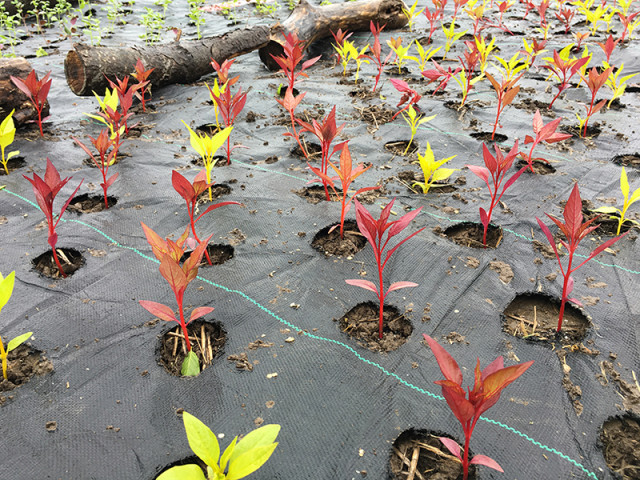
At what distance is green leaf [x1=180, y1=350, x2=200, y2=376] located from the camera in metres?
1.42

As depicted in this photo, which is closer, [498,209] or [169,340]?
[169,340]

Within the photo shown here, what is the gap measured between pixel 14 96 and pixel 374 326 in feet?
10.7

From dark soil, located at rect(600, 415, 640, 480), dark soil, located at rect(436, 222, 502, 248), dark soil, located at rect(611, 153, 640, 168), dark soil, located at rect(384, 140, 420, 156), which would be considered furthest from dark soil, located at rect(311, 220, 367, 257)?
dark soil, located at rect(611, 153, 640, 168)

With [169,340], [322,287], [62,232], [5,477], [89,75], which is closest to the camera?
[5,477]

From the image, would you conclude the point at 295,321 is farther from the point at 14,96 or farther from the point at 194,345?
the point at 14,96

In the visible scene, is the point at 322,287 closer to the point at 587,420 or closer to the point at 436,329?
the point at 436,329

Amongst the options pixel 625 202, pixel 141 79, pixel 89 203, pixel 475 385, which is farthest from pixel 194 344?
pixel 141 79

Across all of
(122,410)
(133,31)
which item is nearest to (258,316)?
(122,410)

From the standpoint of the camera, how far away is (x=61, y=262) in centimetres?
196

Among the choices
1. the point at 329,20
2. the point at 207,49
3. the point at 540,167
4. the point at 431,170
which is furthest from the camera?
the point at 329,20

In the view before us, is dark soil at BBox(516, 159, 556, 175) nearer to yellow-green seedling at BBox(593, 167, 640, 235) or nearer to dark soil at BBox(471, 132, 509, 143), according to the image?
dark soil at BBox(471, 132, 509, 143)

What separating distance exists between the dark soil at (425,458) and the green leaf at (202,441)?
51 centimetres

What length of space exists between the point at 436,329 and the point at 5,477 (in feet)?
4.62

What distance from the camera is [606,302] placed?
5.54 feet
